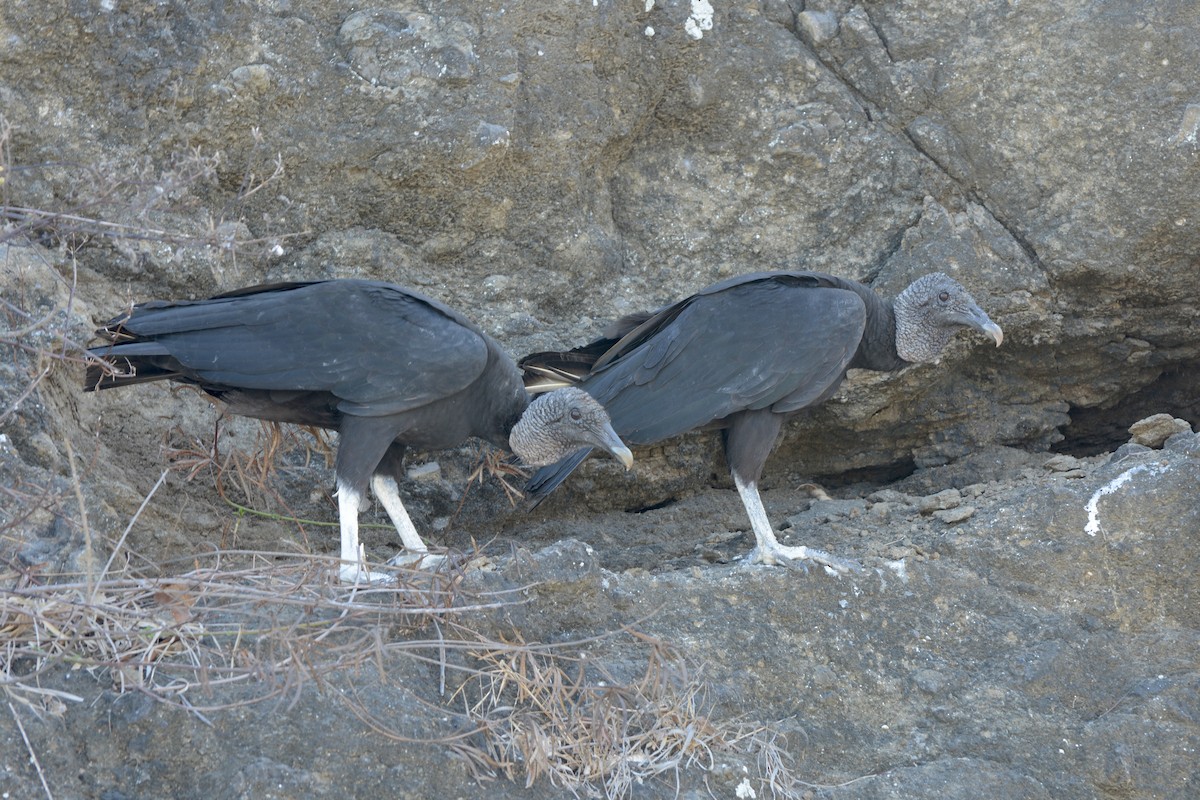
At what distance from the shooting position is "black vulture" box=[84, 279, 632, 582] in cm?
389

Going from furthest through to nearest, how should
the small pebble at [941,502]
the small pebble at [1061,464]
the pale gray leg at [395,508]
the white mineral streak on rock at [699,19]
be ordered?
1. the white mineral streak on rock at [699,19]
2. the small pebble at [1061,464]
3. the small pebble at [941,502]
4. the pale gray leg at [395,508]

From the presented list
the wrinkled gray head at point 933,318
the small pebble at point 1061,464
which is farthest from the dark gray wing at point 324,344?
the small pebble at point 1061,464

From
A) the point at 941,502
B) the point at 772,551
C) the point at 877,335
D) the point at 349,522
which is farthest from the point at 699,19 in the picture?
the point at 349,522

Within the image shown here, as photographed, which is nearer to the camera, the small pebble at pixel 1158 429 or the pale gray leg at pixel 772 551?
the pale gray leg at pixel 772 551

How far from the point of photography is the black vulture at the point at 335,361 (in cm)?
389

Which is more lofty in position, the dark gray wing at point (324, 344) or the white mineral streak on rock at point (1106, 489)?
the dark gray wing at point (324, 344)

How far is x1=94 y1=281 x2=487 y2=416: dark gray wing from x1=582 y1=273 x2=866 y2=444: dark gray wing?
0.63 metres

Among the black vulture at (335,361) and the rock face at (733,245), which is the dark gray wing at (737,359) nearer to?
the black vulture at (335,361)

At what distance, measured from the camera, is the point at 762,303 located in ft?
14.8

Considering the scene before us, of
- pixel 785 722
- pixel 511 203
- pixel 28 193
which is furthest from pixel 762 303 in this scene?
pixel 28 193

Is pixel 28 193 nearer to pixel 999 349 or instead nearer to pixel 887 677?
pixel 887 677

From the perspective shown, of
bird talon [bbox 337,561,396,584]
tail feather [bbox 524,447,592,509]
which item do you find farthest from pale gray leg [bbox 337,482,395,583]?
tail feather [bbox 524,447,592,509]

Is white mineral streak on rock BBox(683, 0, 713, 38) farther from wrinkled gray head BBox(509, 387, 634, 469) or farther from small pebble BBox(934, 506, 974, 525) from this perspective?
small pebble BBox(934, 506, 974, 525)

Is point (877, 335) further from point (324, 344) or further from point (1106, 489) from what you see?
point (324, 344)
